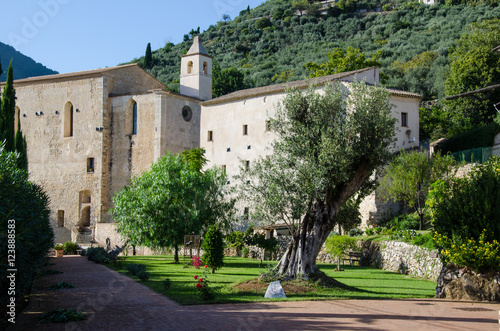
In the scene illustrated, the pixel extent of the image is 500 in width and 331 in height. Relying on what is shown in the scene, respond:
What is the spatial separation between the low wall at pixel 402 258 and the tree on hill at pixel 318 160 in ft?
21.8

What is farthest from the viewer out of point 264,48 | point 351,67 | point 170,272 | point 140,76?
point 264,48

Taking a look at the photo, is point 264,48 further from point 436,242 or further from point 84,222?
point 436,242

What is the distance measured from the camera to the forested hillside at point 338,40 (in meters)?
62.5

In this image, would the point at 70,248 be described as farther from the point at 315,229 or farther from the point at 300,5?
the point at 300,5

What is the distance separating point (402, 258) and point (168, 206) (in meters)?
12.9

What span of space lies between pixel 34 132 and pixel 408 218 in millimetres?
38782

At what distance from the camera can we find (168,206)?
28281 mm

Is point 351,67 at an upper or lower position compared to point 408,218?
upper

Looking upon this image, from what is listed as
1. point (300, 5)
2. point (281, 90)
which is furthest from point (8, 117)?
point (300, 5)

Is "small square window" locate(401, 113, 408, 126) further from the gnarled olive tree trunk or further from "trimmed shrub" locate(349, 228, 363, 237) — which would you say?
the gnarled olive tree trunk

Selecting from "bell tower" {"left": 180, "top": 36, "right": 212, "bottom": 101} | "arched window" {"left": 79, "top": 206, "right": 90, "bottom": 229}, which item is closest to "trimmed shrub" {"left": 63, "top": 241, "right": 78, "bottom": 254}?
"arched window" {"left": 79, "top": 206, "right": 90, "bottom": 229}

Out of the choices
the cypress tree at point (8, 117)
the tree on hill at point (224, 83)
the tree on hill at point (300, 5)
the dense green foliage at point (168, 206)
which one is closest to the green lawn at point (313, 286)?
the dense green foliage at point (168, 206)

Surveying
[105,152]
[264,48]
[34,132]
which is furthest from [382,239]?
[264,48]

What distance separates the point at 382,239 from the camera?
28.1 m
